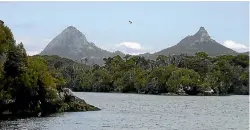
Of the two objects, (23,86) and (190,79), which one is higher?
(190,79)

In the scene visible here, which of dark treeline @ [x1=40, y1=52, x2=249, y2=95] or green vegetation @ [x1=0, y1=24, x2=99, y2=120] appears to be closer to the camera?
green vegetation @ [x1=0, y1=24, x2=99, y2=120]

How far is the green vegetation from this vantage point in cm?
7019

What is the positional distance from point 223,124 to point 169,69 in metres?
119

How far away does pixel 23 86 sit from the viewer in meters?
73.2

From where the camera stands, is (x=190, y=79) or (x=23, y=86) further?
(x=190, y=79)

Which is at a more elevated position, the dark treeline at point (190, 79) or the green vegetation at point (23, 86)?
the dark treeline at point (190, 79)

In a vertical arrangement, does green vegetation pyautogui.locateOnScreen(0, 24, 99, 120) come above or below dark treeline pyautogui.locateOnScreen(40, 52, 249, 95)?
below

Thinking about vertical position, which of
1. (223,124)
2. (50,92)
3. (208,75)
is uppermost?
(208,75)

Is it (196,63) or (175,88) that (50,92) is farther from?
(196,63)

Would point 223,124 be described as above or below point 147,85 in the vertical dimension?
below

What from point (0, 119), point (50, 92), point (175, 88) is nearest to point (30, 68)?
point (50, 92)

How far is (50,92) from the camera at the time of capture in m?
75.6

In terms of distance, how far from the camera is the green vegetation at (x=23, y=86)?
70188mm

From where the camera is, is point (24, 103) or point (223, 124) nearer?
point (223, 124)
